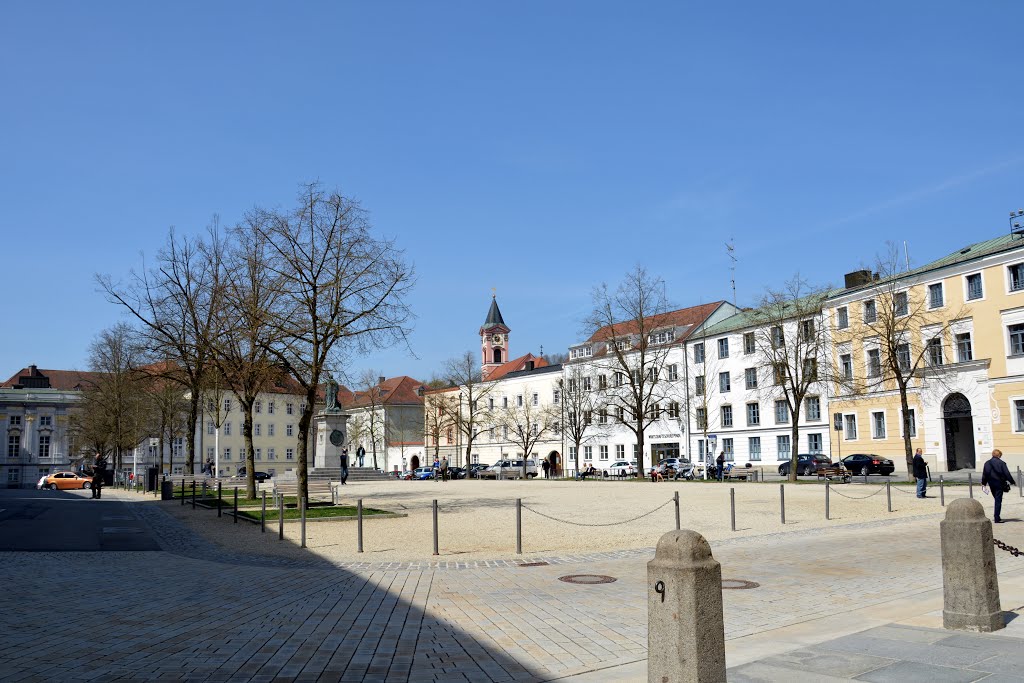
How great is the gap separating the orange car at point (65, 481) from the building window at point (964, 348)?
58312mm

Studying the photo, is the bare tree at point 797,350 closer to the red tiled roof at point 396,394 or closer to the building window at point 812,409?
the building window at point 812,409

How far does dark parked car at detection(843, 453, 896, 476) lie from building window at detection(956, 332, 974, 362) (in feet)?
25.1

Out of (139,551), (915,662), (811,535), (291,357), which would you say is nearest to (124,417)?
(291,357)

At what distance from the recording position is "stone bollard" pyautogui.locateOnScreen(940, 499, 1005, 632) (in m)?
7.81

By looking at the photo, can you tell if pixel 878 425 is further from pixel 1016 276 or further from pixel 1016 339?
pixel 1016 276

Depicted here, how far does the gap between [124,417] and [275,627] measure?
5386 centimetres

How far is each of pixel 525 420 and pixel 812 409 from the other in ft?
111

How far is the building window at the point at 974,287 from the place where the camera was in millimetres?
48406

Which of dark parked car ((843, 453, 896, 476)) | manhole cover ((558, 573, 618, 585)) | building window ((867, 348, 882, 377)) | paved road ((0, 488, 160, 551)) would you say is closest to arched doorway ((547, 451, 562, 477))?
building window ((867, 348, 882, 377))

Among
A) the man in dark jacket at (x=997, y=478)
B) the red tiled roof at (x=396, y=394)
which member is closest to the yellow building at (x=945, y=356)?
the man in dark jacket at (x=997, y=478)

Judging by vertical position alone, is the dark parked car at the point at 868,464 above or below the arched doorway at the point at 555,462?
above

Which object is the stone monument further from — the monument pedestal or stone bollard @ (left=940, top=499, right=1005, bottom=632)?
stone bollard @ (left=940, top=499, right=1005, bottom=632)

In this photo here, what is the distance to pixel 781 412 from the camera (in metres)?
63.3

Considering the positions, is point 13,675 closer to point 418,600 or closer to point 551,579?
point 418,600
